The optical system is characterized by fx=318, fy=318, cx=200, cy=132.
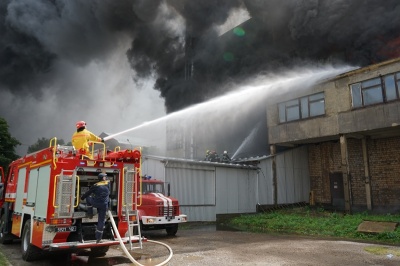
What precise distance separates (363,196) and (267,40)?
12.0 metres

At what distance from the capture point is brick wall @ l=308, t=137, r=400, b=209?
17.7 meters

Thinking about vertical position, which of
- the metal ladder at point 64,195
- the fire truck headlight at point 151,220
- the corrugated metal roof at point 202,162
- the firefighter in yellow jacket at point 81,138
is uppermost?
the corrugated metal roof at point 202,162

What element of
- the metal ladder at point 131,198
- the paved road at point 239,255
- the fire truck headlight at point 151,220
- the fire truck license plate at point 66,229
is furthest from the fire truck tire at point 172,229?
the fire truck license plate at point 66,229

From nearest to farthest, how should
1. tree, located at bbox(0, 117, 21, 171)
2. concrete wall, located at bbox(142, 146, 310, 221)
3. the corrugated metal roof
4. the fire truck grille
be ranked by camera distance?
1. the fire truck grille
2. the corrugated metal roof
3. concrete wall, located at bbox(142, 146, 310, 221)
4. tree, located at bbox(0, 117, 21, 171)

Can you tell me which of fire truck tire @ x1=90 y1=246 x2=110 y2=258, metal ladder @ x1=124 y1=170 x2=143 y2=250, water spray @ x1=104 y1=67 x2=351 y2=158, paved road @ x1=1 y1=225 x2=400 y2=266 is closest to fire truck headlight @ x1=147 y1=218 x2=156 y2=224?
paved road @ x1=1 y1=225 x2=400 y2=266

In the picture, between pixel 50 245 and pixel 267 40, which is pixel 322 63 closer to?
pixel 267 40

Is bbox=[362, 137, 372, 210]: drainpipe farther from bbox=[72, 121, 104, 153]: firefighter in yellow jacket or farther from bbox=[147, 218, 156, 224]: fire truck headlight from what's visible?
bbox=[72, 121, 104, 153]: firefighter in yellow jacket

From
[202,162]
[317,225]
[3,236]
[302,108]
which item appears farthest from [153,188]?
[302,108]

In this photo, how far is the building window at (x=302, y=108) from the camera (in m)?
18.4

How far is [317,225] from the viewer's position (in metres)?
13.4

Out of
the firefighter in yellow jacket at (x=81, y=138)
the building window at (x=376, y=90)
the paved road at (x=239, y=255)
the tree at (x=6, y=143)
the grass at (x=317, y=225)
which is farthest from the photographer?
the tree at (x=6, y=143)

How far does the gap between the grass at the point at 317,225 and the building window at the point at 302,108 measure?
5.57 meters

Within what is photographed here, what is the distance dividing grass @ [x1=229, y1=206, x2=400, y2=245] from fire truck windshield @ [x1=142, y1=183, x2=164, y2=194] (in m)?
4.62

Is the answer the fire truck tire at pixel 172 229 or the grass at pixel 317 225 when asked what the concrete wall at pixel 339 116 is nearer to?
the grass at pixel 317 225
